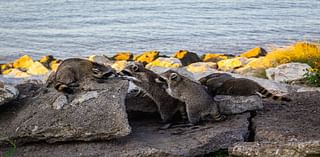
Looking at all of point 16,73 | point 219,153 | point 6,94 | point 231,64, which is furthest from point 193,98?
point 16,73

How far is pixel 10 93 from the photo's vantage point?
7.75 metres

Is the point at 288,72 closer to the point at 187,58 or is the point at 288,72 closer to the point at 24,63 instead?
the point at 187,58

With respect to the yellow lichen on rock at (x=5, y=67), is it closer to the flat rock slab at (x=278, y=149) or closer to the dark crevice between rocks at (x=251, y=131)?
the dark crevice between rocks at (x=251, y=131)

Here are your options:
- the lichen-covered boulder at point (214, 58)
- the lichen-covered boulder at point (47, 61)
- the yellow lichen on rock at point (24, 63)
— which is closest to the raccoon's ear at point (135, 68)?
the yellow lichen on rock at point (24, 63)

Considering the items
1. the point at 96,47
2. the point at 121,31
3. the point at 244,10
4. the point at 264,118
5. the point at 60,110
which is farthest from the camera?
the point at 244,10

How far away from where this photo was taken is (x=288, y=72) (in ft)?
53.7

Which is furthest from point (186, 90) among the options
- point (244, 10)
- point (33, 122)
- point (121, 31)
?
point (244, 10)

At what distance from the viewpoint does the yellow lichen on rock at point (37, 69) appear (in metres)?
21.3

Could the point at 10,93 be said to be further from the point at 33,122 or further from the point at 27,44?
the point at 27,44

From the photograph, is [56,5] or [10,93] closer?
[10,93]

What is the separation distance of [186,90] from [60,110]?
65.8 inches

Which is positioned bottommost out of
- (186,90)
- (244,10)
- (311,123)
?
(244,10)

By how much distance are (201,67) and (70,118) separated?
13241mm

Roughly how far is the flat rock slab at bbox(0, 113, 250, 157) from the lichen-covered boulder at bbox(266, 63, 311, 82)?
822 cm
